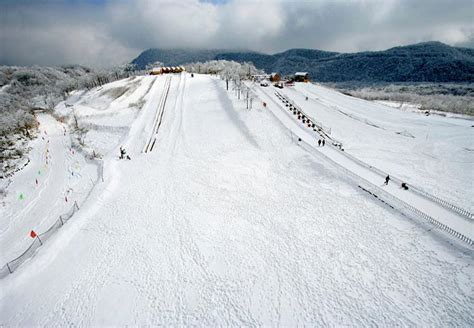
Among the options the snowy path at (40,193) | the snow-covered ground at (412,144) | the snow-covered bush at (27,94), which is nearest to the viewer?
the snowy path at (40,193)

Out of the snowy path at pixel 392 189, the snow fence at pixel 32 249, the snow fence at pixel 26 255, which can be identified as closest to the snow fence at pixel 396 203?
the snowy path at pixel 392 189

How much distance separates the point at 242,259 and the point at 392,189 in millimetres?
15363

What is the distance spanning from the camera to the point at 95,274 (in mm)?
14062

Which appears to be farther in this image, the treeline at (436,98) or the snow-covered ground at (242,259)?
the treeline at (436,98)

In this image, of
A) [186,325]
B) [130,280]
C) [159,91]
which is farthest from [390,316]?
[159,91]

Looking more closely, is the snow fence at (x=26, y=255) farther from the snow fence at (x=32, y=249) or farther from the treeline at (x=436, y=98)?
the treeline at (x=436, y=98)

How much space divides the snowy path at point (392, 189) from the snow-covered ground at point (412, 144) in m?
2.68

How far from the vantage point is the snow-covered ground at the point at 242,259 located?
11570 mm

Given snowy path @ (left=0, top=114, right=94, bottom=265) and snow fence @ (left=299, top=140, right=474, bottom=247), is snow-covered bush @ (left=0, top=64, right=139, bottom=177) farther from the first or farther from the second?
snow fence @ (left=299, top=140, right=474, bottom=247)

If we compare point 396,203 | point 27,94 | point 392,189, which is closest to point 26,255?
point 396,203

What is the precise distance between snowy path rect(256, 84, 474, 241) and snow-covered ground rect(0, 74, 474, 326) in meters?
→ 1.42

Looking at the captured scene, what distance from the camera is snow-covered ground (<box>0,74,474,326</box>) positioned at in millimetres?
11570

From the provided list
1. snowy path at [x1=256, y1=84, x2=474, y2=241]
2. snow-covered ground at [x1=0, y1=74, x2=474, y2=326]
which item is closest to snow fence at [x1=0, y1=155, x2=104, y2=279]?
snow-covered ground at [x1=0, y1=74, x2=474, y2=326]

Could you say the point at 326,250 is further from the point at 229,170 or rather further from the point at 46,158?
Answer: the point at 46,158
